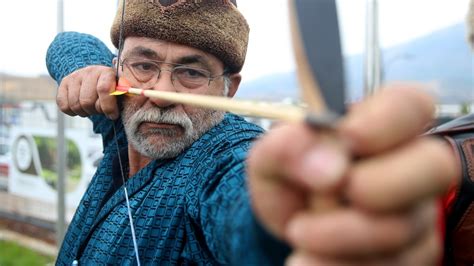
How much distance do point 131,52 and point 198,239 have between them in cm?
58

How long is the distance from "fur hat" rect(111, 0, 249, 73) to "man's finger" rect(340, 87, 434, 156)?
825mm

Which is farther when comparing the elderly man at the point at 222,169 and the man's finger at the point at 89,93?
the man's finger at the point at 89,93

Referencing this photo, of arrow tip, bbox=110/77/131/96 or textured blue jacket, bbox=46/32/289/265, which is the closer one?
textured blue jacket, bbox=46/32/289/265

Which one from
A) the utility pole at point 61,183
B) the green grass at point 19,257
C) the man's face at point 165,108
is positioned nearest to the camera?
the man's face at point 165,108

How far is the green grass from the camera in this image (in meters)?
3.74

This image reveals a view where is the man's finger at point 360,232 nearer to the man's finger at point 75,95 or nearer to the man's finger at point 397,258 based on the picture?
the man's finger at point 397,258

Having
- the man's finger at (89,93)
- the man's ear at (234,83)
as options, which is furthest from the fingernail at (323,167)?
the man's finger at (89,93)

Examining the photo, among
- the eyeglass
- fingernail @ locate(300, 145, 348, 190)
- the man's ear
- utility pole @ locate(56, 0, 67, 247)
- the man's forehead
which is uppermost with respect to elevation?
fingernail @ locate(300, 145, 348, 190)

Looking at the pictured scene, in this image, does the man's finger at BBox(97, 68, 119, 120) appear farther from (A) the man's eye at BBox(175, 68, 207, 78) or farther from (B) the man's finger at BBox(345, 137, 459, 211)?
(B) the man's finger at BBox(345, 137, 459, 211)

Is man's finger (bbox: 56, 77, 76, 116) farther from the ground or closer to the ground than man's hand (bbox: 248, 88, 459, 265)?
closer to the ground

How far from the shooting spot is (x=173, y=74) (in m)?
1.18

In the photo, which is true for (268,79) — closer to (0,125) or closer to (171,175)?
(0,125)

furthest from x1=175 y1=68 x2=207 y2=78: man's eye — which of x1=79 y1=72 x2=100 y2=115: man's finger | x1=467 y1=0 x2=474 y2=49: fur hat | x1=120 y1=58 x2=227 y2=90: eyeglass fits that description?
x1=467 y1=0 x2=474 y2=49: fur hat

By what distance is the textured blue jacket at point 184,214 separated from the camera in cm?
64
